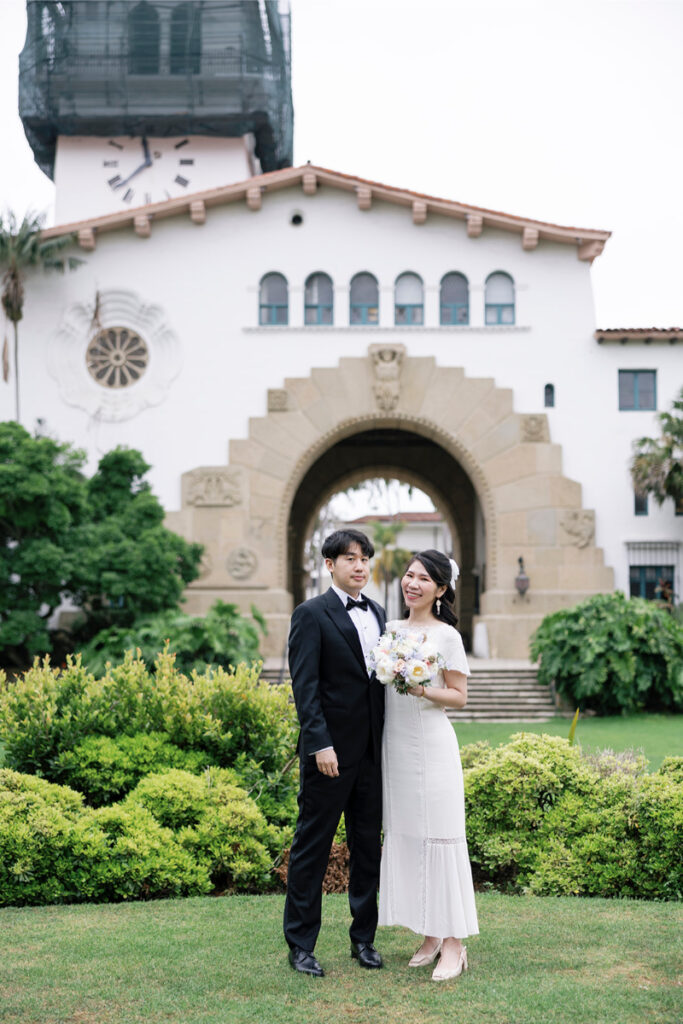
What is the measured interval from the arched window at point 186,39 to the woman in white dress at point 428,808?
33925 millimetres

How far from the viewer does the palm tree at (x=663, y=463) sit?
72.5 ft

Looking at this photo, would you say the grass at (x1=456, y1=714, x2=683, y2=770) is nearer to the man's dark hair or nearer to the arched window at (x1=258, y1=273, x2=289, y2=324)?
the man's dark hair

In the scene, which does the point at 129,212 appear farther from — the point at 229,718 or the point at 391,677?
the point at 391,677

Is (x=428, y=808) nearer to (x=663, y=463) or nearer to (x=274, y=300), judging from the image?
(x=663, y=463)

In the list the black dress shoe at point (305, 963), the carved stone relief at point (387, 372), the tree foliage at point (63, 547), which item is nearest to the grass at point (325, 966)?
the black dress shoe at point (305, 963)

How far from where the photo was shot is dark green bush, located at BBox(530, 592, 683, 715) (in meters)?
18.2

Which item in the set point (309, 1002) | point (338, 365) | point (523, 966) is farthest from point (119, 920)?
point (338, 365)

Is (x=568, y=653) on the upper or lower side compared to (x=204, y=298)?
lower

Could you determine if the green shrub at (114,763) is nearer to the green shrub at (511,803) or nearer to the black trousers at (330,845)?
the green shrub at (511,803)

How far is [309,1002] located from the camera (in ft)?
15.7

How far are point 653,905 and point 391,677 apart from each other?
3.10 metres

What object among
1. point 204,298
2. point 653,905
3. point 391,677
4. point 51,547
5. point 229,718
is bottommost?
point 653,905

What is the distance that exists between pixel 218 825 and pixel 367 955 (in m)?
2.37

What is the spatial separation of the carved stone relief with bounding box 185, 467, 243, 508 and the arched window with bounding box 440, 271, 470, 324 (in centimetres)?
641
